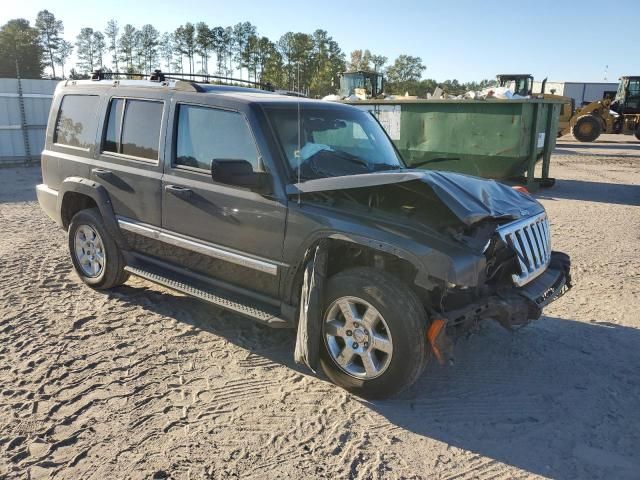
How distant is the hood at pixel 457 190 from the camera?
3.27 m

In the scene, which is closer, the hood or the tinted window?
the hood

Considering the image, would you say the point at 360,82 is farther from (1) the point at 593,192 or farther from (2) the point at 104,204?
(2) the point at 104,204

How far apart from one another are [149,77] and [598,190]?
11.5 meters

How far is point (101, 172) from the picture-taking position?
4.89m

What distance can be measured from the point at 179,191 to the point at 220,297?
907 millimetres

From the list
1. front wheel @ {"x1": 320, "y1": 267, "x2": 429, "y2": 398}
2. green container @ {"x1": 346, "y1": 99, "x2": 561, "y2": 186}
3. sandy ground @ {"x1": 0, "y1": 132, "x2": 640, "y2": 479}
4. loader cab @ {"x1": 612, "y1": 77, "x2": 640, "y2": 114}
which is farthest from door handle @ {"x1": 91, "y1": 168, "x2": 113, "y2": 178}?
loader cab @ {"x1": 612, "y1": 77, "x2": 640, "y2": 114}

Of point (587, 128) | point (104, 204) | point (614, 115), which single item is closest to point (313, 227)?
point (104, 204)

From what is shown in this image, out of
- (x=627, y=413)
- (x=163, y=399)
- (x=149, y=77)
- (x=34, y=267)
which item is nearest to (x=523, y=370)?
(x=627, y=413)

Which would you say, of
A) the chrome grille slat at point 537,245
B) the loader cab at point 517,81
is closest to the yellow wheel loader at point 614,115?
the loader cab at point 517,81

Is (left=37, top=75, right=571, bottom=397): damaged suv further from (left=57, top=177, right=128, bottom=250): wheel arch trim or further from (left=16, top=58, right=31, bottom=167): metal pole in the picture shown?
(left=16, top=58, right=31, bottom=167): metal pole

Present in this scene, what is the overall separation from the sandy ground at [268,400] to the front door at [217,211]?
0.66 metres

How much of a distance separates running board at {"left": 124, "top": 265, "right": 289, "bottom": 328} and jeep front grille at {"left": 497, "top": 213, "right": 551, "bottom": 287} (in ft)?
5.32

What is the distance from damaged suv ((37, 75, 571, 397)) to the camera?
→ 3297 mm

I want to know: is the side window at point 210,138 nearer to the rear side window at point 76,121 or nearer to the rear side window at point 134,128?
the rear side window at point 134,128
